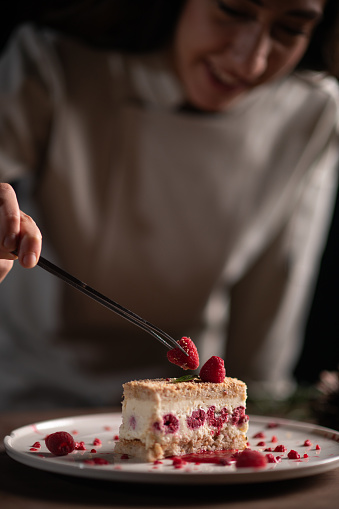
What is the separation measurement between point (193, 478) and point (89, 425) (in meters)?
0.50

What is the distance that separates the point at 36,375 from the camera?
2.10 m

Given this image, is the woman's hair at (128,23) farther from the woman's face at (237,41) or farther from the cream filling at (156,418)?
the cream filling at (156,418)

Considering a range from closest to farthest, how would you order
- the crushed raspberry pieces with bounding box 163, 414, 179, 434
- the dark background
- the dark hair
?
the crushed raspberry pieces with bounding box 163, 414, 179, 434, the dark hair, the dark background

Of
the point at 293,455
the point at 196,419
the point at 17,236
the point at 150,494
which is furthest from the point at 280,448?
the point at 17,236

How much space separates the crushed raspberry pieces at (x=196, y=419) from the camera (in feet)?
3.84

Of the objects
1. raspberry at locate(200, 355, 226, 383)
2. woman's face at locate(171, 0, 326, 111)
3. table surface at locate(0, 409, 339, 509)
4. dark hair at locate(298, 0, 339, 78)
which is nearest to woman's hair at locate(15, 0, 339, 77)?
dark hair at locate(298, 0, 339, 78)

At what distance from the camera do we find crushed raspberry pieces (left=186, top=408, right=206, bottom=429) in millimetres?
1171

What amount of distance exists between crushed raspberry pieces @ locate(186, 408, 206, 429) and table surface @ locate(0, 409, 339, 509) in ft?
0.93

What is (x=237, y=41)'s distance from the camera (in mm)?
1646

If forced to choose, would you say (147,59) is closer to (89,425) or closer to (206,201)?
(206,201)

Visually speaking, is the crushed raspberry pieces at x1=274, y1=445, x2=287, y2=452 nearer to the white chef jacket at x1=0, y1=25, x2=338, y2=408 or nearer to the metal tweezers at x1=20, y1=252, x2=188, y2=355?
the metal tweezers at x1=20, y1=252, x2=188, y2=355

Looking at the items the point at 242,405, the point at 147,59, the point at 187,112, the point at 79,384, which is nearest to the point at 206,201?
the point at 187,112

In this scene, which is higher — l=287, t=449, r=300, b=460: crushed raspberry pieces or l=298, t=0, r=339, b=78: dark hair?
l=298, t=0, r=339, b=78: dark hair

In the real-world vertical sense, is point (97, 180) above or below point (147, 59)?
below
